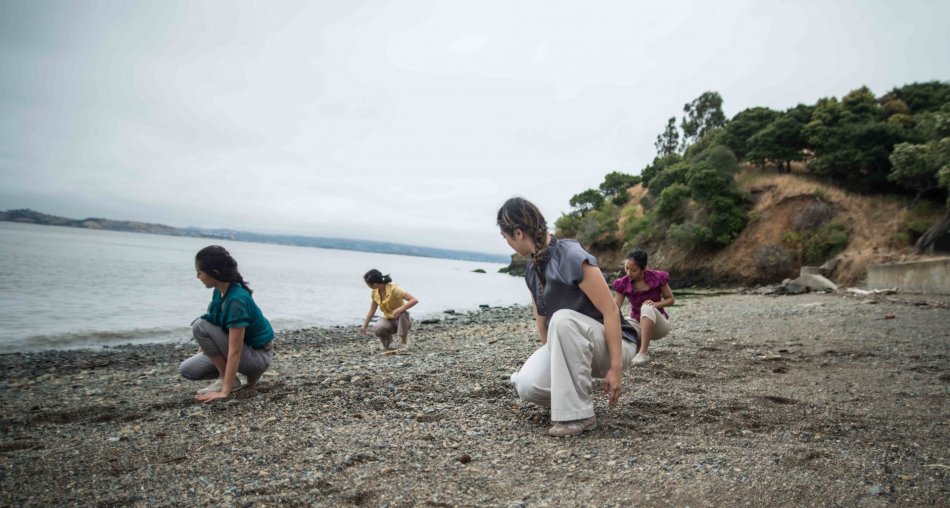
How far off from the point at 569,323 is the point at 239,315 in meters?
3.40

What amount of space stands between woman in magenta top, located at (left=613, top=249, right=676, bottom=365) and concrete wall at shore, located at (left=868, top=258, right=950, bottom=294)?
50.5ft

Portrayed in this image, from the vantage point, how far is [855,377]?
17.6ft

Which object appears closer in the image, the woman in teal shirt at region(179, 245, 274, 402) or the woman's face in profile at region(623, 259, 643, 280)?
the woman in teal shirt at region(179, 245, 274, 402)

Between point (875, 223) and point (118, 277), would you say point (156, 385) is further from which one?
point (875, 223)

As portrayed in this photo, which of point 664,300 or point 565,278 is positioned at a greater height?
point 565,278

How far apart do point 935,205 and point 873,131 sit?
6.76 metres

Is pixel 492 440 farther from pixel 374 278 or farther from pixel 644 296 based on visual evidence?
pixel 374 278

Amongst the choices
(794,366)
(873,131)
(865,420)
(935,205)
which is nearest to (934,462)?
(865,420)

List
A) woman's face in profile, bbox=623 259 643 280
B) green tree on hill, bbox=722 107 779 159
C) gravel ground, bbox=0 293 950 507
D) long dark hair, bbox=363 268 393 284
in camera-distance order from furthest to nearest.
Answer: green tree on hill, bbox=722 107 779 159
long dark hair, bbox=363 268 393 284
woman's face in profile, bbox=623 259 643 280
gravel ground, bbox=0 293 950 507

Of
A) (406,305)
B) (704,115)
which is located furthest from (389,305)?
(704,115)

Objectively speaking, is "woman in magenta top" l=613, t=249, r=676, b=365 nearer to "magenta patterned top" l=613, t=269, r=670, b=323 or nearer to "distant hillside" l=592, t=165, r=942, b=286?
"magenta patterned top" l=613, t=269, r=670, b=323

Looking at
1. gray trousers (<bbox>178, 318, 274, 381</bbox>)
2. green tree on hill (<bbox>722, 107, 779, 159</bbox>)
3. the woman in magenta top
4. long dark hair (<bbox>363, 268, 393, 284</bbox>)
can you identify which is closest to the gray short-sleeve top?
the woman in magenta top

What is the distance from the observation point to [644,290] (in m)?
6.53

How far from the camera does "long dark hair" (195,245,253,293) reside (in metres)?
4.59
